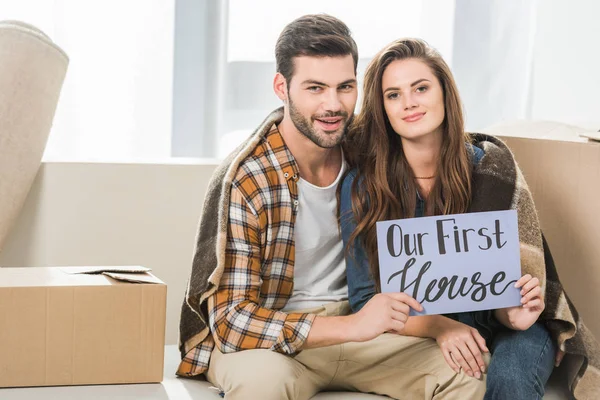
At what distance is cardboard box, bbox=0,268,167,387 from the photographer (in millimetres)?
1484

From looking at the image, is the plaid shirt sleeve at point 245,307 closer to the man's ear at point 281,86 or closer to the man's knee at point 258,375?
the man's knee at point 258,375

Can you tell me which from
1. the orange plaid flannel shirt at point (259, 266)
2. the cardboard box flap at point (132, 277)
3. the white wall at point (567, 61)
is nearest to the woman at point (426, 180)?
the orange plaid flannel shirt at point (259, 266)

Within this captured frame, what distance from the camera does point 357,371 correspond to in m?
1.62

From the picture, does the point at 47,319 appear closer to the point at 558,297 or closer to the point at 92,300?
the point at 92,300

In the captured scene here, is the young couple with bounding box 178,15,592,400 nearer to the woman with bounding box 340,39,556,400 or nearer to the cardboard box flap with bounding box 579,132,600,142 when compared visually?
the woman with bounding box 340,39,556,400

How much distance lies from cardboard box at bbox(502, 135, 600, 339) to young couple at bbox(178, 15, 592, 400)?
0.43 ft

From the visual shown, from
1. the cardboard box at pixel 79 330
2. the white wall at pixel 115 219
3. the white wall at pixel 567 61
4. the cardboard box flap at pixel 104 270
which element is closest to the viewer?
the cardboard box at pixel 79 330

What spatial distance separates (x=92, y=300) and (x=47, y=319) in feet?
0.24

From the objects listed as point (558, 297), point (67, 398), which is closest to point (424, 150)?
Answer: point (558, 297)

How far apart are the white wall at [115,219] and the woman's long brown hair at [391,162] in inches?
15.2

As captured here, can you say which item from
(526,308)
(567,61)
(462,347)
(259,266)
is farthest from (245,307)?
(567,61)

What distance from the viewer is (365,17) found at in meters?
3.17

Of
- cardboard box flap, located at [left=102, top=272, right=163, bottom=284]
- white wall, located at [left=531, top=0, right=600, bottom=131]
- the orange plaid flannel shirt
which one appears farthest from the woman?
white wall, located at [left=531, top=0, right=600, bottom=131]

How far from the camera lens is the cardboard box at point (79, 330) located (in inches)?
58.4
